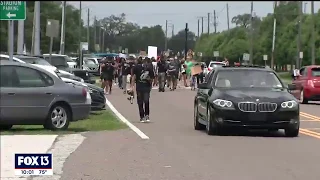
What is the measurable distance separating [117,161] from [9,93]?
15.8 ft

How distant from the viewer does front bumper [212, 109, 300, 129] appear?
15094mm

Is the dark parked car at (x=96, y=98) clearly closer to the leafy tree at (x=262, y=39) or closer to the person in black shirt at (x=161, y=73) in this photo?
the person in black shirt at (x=161, y=73)

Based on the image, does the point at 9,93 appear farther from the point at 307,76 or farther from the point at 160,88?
the point at 160,88

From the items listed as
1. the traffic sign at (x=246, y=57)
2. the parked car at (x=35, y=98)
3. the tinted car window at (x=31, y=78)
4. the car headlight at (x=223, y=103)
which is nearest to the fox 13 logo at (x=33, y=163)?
the car headlight at (x=223, y=103)

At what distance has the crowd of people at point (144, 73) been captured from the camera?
18734 millimetres

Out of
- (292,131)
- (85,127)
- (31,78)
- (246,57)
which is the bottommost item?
(85,127)

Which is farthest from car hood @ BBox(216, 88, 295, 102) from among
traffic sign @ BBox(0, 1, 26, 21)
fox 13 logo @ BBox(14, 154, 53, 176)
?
fox 13 logo @ BBox(14, 154, 53, 176)

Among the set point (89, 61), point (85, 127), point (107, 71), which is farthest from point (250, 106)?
point (89, 61)

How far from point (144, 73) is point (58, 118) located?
3157 mm

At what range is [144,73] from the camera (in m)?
18.6

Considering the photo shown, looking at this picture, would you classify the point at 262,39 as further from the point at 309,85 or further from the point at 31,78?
the point at 31,78

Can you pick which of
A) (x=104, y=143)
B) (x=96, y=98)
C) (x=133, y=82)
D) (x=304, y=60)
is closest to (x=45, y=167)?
(x=104, y=143)

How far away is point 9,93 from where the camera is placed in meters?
15.6

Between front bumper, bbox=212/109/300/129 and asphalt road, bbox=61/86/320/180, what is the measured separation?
30cm
